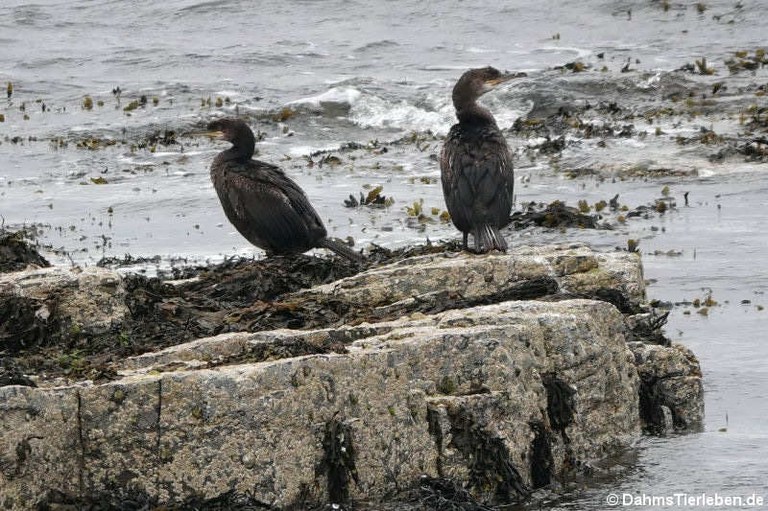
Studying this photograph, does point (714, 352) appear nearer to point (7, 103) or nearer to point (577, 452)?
point (577, 452)

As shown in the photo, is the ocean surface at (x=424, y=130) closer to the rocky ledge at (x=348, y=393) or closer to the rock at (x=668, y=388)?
the rock at (x=668, y=388)

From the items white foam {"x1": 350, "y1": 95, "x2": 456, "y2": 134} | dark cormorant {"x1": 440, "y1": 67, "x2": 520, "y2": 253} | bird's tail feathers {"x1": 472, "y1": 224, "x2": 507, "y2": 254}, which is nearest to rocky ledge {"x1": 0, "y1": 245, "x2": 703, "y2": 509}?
bird's tail feathers {"x1": 472, "y1": 224, "x2": 507, "y2": 254}

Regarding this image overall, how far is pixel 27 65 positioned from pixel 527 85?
10.3 meters

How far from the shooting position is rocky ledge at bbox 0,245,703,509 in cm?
552

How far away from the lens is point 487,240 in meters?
9.45

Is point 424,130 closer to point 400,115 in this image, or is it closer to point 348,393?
point 400,115

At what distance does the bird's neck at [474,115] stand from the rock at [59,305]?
3.71 metres

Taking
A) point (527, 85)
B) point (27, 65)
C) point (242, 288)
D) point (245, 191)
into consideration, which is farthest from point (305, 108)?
point (242, 288)

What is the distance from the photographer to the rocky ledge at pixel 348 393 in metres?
5.52

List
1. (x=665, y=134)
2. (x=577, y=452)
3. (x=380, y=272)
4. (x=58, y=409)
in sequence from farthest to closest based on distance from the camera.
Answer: (x=665, y=134) < (x=380, y=272) < (x=577, y=452) < (x=58, y=409)

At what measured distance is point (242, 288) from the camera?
8.92 metres

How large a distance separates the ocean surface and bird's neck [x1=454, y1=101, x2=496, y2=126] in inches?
77.7

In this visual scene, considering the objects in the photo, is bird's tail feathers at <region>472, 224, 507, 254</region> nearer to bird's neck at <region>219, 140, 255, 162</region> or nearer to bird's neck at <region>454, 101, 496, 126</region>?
bird's neck at <region>454, 101, 496, 126</region>

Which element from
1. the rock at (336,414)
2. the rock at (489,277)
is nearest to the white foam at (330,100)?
the rock at (489,277)
